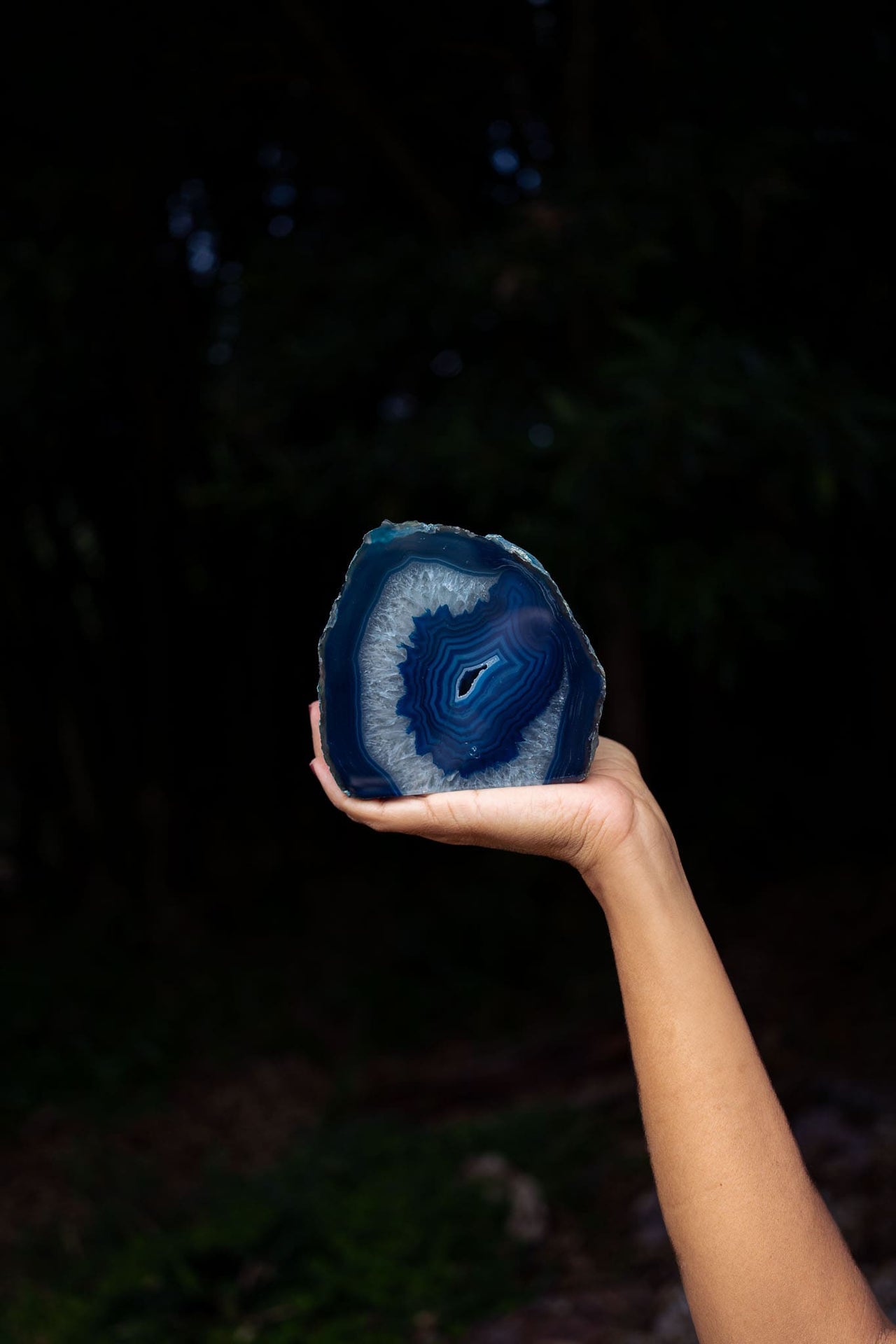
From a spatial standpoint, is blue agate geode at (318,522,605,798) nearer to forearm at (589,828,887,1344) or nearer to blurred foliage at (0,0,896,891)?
forearm at (589,828,887,1344)

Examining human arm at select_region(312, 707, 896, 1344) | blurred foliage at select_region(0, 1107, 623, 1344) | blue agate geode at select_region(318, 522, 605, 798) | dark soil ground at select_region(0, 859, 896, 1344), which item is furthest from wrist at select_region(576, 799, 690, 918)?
blurred foliage at select_region(0, 1107, 623, 1344)

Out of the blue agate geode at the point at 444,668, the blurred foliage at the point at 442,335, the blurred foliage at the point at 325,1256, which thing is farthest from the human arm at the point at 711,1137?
the blurred foliage at the point at 325,1256

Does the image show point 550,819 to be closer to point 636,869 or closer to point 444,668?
point 636,869

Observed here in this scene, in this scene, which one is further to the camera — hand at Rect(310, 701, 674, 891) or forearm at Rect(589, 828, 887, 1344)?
hand at Rect(310, 701, 674, 891)

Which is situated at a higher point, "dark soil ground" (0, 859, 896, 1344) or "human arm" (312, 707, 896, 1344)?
"human arm" (312, 707, 896, 1344)

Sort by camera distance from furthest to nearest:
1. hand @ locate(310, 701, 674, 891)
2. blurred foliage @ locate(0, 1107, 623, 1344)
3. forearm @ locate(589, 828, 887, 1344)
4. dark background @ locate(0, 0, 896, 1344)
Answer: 1. dark background @ locate(0, 0, 896, 1344)
2. blurred foliage @ locate(0, 1107, 623, 1344)
3. hand @ locate(310, 701, 674, 891)
4. forearm @ locate(589, 828, 887, 1344)

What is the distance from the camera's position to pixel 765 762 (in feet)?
19.6

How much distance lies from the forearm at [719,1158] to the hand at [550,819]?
0.19ft

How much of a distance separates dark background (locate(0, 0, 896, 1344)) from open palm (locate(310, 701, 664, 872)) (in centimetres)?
133

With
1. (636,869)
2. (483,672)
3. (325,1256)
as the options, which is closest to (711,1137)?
(636,869)

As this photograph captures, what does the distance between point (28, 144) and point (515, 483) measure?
76.9 inches

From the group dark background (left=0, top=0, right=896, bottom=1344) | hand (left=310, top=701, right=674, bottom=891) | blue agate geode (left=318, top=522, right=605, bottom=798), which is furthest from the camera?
dark background (left=0, top=0, right=896, bottom=1344)

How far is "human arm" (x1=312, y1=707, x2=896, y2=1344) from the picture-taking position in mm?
985

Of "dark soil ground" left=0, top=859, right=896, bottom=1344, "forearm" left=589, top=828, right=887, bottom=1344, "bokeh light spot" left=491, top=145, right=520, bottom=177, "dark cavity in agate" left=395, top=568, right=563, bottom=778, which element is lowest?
"dark soil ground" left=0, top=859, right=896, bottom=1344
